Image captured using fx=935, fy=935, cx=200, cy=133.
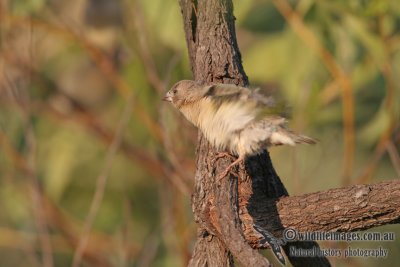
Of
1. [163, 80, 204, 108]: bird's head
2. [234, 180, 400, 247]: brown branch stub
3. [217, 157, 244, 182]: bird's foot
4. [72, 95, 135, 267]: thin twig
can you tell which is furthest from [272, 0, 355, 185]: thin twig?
[217, 157, 244, 182]: bird's foot

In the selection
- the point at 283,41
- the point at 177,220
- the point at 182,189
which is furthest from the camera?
the point at 283,41

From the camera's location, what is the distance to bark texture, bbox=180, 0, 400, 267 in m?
2.55

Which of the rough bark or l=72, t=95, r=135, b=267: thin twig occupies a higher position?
l=72, t=95, r=135, b=267: thin twig

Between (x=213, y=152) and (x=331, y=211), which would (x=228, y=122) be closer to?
(x=213, y=152)

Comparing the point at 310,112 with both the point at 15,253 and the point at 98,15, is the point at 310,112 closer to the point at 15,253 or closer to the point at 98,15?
the point at 98,15

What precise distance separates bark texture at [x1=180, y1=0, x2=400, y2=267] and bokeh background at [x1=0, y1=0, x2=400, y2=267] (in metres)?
1.09

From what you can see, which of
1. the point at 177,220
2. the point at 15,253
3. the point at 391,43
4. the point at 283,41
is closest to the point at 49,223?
the point at 15,253

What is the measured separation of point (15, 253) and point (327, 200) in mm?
4783

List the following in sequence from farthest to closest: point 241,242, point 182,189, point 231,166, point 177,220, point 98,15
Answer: point 98,15 < point 177,220 < point 182,189 < point 231,166 < point 241,242

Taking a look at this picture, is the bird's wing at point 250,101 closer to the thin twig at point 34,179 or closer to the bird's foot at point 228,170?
the bird's foot at point 228,170

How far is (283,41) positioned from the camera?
5.91 m

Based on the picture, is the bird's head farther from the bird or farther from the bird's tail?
the bird's tail

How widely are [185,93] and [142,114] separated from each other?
2.88 m

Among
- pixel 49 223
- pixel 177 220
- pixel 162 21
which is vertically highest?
pixel 162 21
